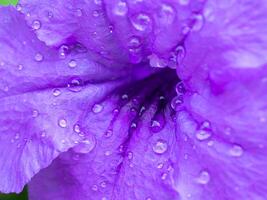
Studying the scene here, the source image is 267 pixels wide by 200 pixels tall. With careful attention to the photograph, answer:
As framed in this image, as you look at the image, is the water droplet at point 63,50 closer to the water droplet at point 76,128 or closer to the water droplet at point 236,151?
the water droplet at point 76,128

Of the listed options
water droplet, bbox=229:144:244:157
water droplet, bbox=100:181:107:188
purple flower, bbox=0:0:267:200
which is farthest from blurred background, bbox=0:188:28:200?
water droplet, bbox=229:144:244:157

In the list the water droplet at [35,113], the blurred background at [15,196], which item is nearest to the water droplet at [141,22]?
the water droplet at [35,113]

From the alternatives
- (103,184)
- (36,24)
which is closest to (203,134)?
(103,184)

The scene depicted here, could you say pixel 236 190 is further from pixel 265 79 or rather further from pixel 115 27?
pixel 115 27

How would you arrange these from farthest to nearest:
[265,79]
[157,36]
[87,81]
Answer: [87,81] < [157,36] < [265,79]

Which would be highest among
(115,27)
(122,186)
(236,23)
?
(236,23)

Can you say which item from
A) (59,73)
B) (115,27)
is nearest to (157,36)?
(115,27)
